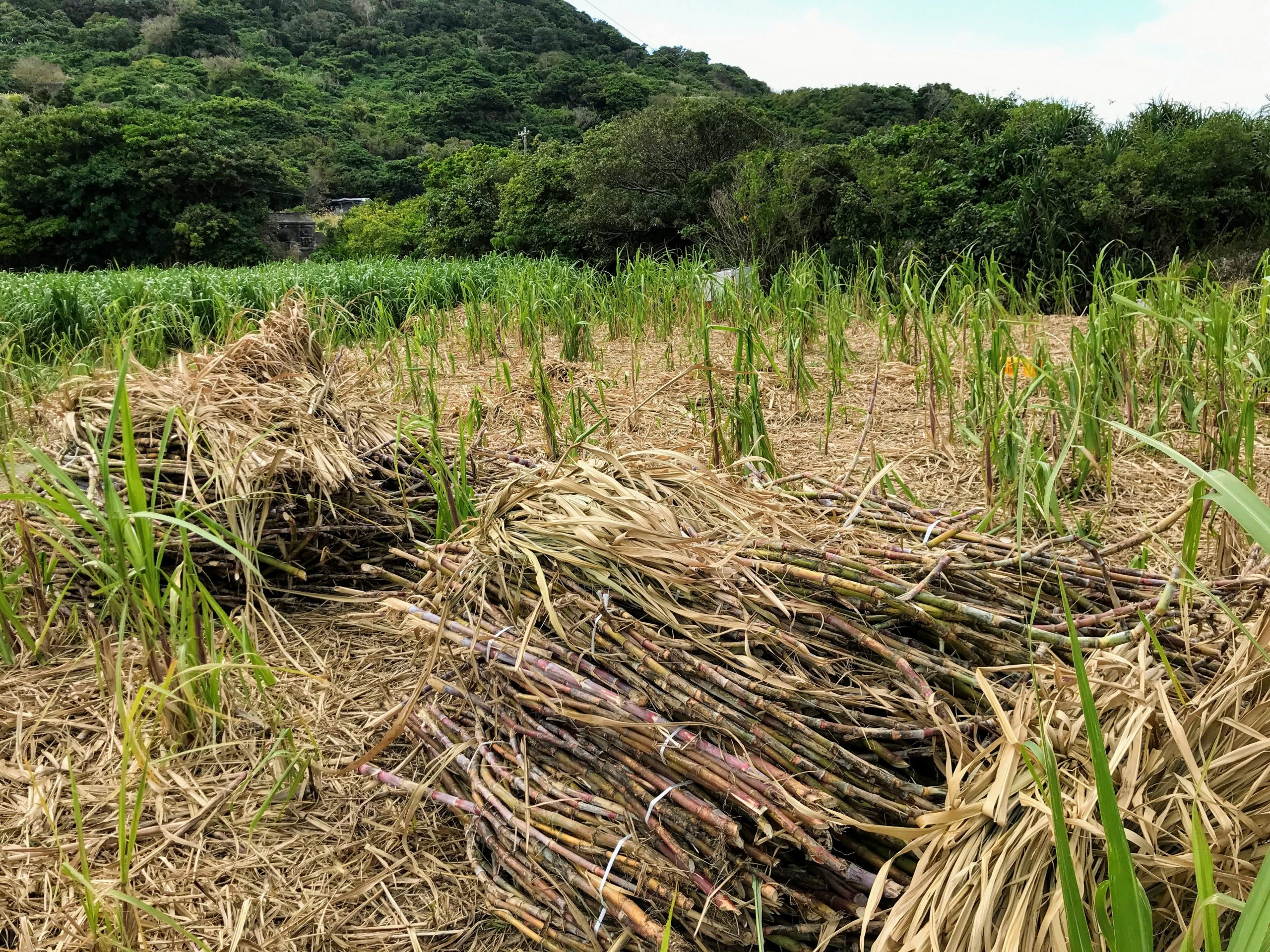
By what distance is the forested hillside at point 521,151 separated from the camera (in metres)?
7.71

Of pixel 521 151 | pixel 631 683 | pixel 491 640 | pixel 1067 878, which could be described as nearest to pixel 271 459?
pixel 491 640

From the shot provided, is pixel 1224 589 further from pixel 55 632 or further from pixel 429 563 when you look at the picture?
pixel 55 632

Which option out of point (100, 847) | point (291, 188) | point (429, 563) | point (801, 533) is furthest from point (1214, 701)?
point (291, 188)

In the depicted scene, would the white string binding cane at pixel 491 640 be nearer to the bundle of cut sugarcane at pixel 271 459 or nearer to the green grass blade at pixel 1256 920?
the bundle of cut sugarcane at pixel 271 459

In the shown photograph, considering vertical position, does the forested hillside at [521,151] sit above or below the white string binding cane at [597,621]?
above

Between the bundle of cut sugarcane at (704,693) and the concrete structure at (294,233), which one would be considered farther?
the concrete structure at (294,233)

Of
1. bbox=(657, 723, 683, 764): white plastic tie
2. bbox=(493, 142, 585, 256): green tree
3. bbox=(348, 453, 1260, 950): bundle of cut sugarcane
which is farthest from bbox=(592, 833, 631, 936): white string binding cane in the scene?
bbox=(493, 142, 585, 256): green tree

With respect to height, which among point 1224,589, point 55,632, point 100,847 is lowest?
point 100,847

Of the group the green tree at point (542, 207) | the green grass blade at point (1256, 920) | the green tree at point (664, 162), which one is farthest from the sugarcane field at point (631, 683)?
the green tree at point (542, 207)

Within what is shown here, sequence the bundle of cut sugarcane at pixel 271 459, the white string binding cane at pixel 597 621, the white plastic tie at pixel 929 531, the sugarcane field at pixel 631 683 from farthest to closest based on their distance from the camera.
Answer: the bundle of cut sugarcane at pixel 271 459 → the white plastic tie at pixel 929 531 → the white string binding cane at pixel 597 621 → the sugarcane field at pixel 631 683

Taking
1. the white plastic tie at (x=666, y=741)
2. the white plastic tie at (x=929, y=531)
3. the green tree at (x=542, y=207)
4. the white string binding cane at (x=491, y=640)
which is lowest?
the white plastic tie at (x=666, y=741)

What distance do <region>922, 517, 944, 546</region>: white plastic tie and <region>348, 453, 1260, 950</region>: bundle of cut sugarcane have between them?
31 millimetres

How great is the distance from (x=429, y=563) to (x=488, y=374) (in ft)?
9.67

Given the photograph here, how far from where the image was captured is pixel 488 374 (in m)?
4.39
